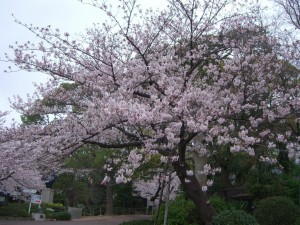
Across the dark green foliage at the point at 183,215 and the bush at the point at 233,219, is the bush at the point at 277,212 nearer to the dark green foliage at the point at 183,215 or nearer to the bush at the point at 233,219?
the dark green foliage at the point at 183,215

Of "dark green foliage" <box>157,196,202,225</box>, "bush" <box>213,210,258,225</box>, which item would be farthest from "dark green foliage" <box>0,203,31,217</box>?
"bush" <box>213,210,258,225</box>

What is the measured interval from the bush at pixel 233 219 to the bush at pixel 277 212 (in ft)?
8.59

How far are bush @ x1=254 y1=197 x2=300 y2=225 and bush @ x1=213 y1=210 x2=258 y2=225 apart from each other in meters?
2.62

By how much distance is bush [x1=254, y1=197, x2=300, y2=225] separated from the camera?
10.3 metres

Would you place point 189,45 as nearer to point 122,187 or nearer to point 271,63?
point 271,63

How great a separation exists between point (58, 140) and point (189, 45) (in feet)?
12.4

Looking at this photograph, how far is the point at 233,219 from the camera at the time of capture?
8008mm

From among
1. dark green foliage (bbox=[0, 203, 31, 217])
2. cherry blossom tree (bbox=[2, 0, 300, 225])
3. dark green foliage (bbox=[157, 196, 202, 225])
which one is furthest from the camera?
dark green foliage (bbox=[0, 203, 31, 217])

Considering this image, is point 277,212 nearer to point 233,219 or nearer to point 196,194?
point 233,219

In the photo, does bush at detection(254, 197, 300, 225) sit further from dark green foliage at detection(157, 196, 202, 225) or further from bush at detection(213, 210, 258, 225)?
bush at detection(213, 210, 258, 225)

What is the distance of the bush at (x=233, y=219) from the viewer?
26.1 feet

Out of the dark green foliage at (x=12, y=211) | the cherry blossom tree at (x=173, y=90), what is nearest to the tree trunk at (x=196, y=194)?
the cherry blossom tree at (x=173, y=90)

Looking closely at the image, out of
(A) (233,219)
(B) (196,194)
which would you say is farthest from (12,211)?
(A) (233,219)

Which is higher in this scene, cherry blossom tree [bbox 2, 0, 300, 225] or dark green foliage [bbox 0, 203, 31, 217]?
cherry blossom tree [bbox 2, 0, 300, 225]
